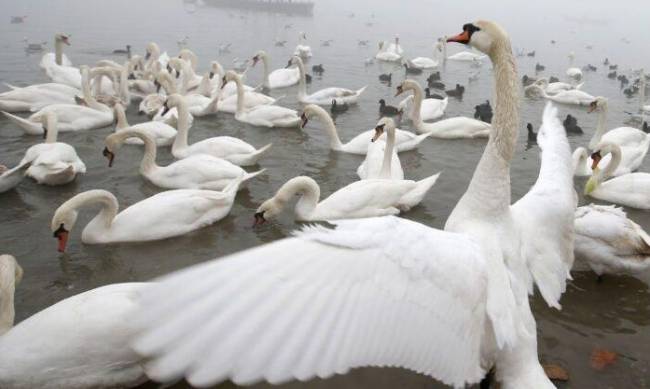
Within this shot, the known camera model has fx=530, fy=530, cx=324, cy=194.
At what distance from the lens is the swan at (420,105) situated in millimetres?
12320

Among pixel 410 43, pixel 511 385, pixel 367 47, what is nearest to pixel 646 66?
pixel 410 43

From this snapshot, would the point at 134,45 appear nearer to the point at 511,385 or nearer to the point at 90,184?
the point at 90,184

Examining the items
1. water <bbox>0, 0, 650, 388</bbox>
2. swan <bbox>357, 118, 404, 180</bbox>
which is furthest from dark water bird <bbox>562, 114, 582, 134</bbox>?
swan <bbox>357, 118, 404, 180</bbox>

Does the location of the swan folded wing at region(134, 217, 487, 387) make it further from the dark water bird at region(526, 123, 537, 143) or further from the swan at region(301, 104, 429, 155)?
the dark water bird at region(526, 123, 537, 143)

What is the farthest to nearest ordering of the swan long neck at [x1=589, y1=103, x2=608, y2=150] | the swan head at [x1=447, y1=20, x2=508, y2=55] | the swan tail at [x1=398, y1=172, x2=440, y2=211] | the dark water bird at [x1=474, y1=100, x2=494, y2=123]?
1. the dark water bird at [x1=474, y1=100, x2=494, y2=123]
2. the swan long neck at [x1=589, y1=103, x2=608, y2=150]
3. the swan tail at [x1=398, y1=172, x2=440, y2=211]
4. the swan head at [x1=447, y1=20, x2=508, y2=55]

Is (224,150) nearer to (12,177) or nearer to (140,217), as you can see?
(140,217)

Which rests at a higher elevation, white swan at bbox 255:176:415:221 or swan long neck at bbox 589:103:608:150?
swan long neck at bbox 589:103:608:150

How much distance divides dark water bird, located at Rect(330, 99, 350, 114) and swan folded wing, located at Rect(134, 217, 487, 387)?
11.6 metres

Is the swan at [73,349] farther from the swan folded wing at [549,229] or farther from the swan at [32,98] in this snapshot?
the swan at [32,98]

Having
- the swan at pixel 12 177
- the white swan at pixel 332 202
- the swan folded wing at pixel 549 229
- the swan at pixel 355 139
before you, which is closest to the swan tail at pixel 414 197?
the white swan at pixel 332 202

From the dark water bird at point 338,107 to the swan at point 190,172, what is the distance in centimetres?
646

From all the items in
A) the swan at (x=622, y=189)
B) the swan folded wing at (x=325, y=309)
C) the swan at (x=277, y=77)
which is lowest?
the swan at (x=277, y=77)

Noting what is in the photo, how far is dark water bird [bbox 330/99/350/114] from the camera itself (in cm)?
1412

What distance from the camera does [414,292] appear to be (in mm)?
2316
